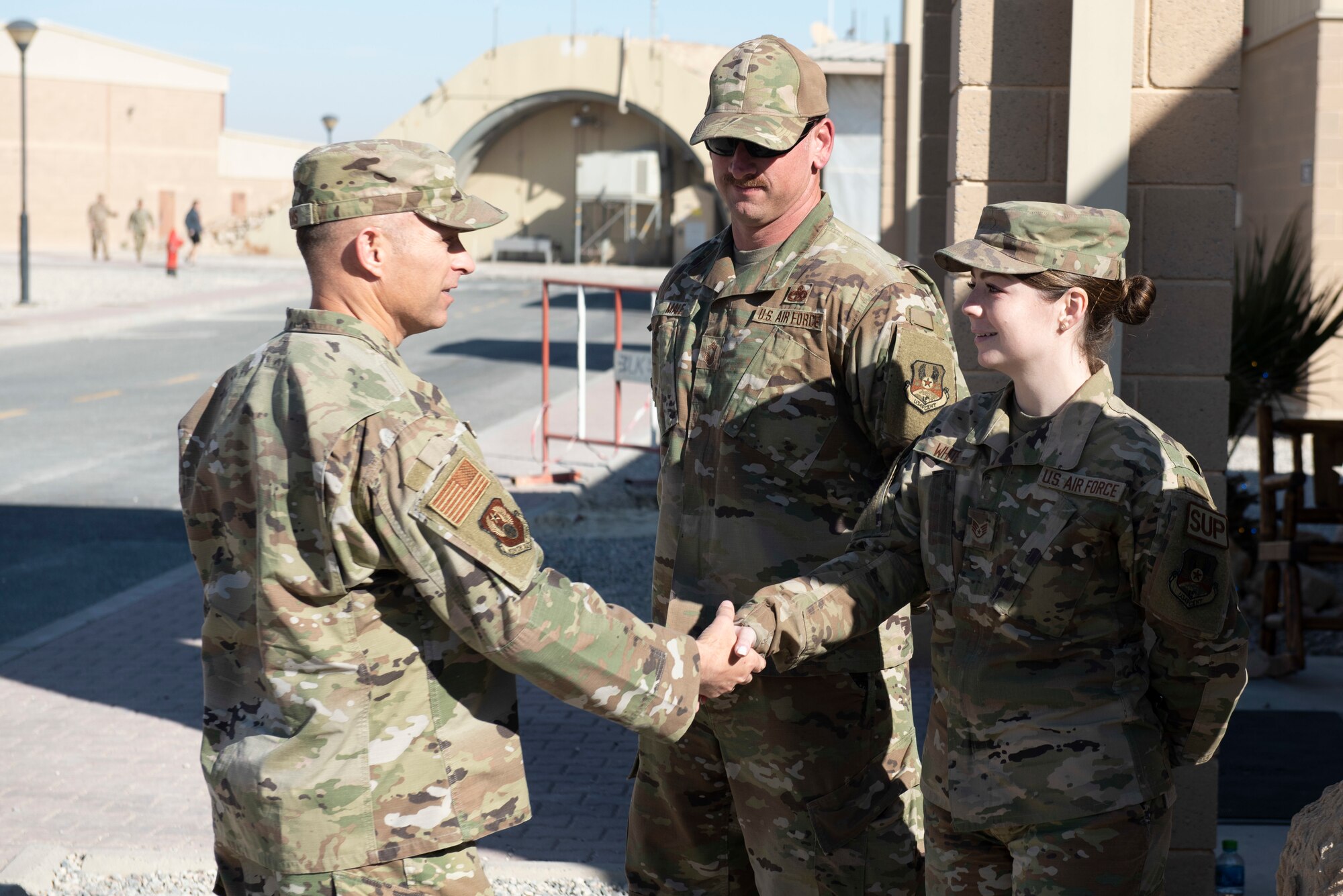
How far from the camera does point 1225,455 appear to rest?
4457 millimetres

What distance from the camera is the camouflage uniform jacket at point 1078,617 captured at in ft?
8.75

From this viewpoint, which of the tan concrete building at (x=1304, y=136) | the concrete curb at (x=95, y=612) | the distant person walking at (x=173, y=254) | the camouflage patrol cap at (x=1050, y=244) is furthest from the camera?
the distant person walking at (x=173, y=254)

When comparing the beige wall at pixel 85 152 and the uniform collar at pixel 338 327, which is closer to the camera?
the uniform collar at pixel 338 327

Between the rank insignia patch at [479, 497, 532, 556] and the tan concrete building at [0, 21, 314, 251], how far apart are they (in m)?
53.5

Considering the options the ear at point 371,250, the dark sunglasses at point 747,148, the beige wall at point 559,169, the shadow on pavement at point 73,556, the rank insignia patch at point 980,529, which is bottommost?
the shadow on pavement at point 73,556

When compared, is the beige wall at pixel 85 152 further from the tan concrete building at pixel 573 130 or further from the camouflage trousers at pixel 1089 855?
the camouflage trousers at pixel 1089 855

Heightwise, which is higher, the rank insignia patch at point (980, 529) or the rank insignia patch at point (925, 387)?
the rank insignia patch at point (925, 387)

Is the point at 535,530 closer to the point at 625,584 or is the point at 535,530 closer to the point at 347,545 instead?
the point at 625,584

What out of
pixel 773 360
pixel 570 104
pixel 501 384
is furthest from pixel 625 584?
pixel 570 104

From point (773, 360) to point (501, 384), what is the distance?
1502cm

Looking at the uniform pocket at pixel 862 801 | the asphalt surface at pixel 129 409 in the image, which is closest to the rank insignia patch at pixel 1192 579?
the uniform pocket at pixel 862 801

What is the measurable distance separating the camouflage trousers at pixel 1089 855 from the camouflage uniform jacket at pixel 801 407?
0.67 m

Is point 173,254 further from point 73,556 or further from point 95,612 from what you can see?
point 95,612

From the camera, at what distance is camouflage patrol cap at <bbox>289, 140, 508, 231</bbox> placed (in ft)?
8.75
